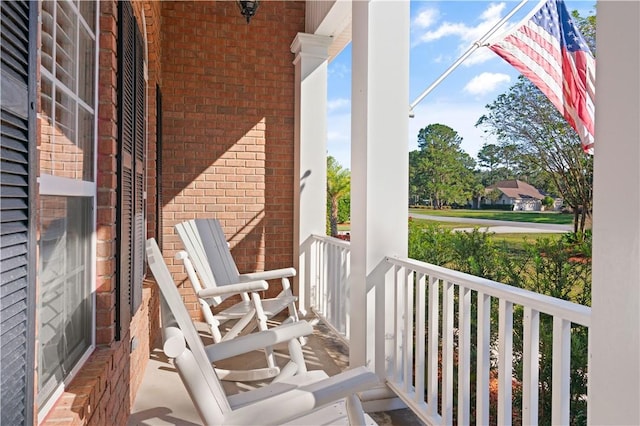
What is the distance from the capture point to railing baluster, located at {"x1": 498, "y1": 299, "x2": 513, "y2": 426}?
1757mm

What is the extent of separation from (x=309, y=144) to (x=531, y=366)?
353 cm

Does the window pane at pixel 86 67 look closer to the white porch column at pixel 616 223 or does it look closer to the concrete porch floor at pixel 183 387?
the concrete porch floor at pixel 183 387

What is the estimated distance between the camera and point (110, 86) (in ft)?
6.88

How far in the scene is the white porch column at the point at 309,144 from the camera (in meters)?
4.79

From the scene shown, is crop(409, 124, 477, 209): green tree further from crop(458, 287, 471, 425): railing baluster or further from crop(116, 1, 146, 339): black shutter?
crop(116, 1, 146, 339): black shutter

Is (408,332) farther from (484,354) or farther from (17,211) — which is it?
(17,211)

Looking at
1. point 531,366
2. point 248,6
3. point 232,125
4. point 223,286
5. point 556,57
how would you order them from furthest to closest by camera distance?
1. point 232,125
2. point 248,6
3. point 556,57
4. point 223,286
5. point 531,366

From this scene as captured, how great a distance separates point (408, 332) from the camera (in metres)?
2.64

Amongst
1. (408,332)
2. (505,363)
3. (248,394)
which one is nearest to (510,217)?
(408,332)

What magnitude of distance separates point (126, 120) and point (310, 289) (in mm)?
2843

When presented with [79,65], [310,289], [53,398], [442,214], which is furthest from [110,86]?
[442,214]

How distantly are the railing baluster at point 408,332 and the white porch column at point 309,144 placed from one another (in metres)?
2.20

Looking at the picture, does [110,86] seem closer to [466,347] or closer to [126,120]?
[126,120]

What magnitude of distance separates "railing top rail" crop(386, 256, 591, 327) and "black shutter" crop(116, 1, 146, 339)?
4.85 feet
